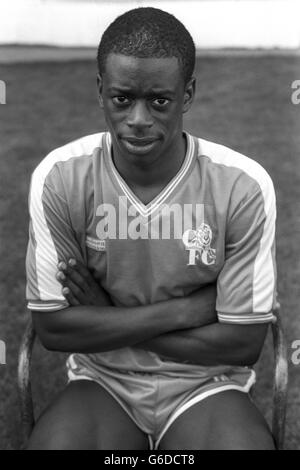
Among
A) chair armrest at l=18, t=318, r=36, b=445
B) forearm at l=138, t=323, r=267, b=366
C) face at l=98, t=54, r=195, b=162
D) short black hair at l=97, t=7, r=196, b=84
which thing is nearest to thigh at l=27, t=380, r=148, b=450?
chair armrest at l=18, t=318, r=36, b=445

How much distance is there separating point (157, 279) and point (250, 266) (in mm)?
326

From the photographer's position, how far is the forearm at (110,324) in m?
2.98

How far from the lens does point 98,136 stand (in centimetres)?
317

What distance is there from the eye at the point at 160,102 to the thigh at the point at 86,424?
3.40 feet

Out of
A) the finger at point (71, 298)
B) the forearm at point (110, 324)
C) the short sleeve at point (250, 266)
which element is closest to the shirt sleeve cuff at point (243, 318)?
the short sleeve at point (250, 266)

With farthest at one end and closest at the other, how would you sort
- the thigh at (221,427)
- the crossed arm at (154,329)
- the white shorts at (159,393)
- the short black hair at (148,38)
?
the white shorts at (159,393) → the crossed arm at (154,329) → the thigh at (221,427) → the short black hair at (148,38)

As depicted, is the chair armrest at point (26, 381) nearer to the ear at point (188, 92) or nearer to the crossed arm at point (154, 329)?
the crossed arm at point (154, 329)

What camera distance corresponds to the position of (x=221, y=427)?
2.92 metres

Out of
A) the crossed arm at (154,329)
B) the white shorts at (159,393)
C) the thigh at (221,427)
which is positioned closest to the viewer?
the thigh at (221,427)

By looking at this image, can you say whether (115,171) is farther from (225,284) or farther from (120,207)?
(225,284)

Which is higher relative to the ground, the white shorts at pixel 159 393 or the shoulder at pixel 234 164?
the shoulder at pixel 234 164

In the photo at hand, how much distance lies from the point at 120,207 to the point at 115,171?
0.13 metres

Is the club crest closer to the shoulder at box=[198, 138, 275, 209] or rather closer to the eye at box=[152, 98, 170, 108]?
the shoulder at box=[198, 138, 275, 209]

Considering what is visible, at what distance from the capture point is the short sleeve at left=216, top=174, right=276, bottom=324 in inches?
117
